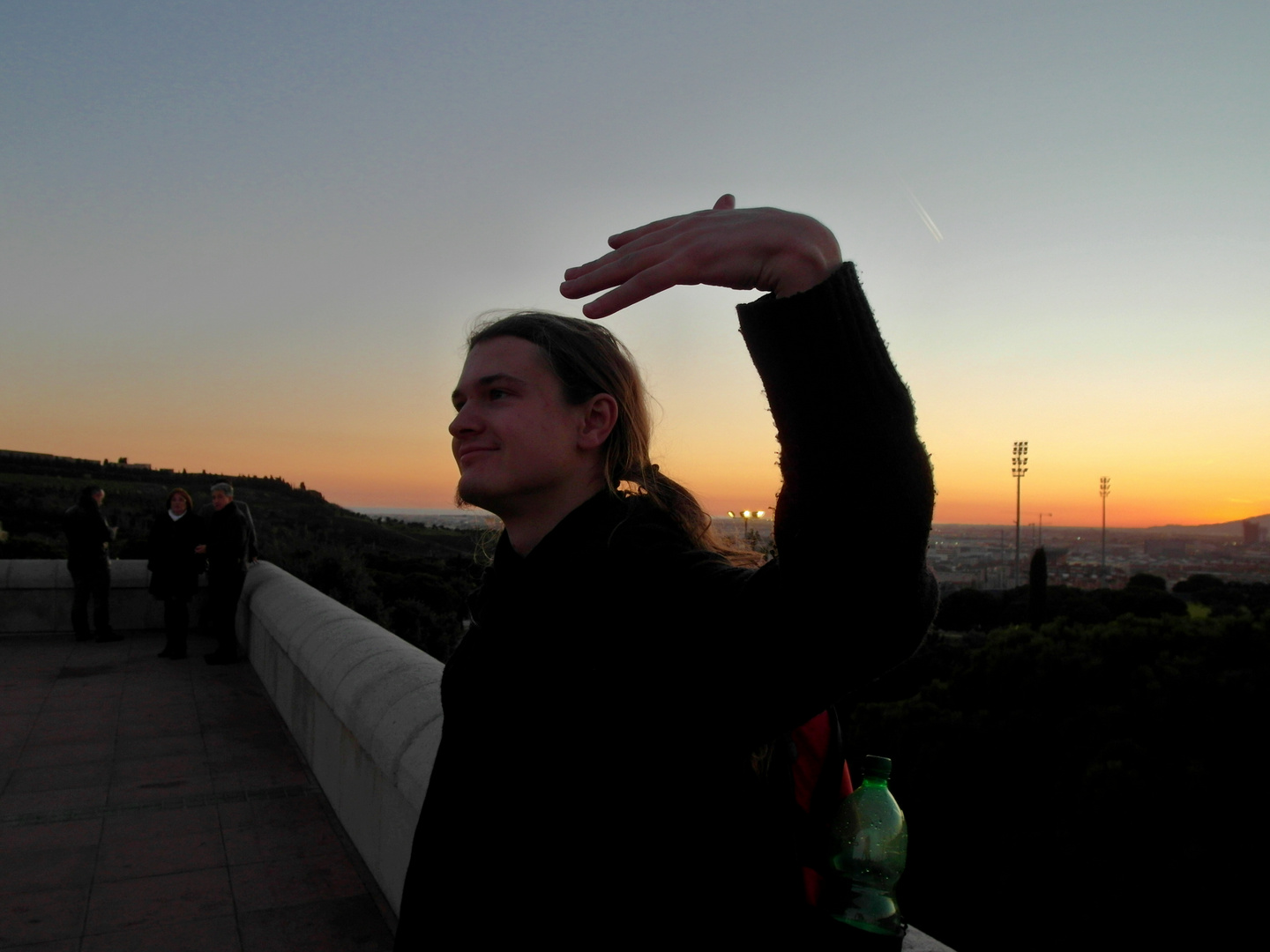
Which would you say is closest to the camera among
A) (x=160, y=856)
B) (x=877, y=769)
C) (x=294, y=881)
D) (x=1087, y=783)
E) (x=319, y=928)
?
(x=877, y=769)

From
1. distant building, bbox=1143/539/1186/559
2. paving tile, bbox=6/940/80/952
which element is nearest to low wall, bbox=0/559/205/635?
paving tile, bbox=6/940/80/952

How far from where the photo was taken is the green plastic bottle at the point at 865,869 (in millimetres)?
1088

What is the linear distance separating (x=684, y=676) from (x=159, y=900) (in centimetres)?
346

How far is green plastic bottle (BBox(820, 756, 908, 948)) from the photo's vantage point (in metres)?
1.09

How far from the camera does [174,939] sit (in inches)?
127

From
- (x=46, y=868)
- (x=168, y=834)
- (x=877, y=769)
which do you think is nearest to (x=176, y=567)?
(x=168, y=834)

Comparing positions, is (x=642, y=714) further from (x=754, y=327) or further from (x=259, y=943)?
(x=259, y=943)

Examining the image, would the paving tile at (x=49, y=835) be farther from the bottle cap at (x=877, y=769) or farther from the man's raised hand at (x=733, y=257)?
the man's raised hand at (x=733, y=257)

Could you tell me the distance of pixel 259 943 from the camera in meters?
3.20

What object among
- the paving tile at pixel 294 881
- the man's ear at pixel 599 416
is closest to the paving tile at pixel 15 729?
the paving tile at pixel 294 881

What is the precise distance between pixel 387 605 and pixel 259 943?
9825mm

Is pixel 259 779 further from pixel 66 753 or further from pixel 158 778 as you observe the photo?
pixel 66 753

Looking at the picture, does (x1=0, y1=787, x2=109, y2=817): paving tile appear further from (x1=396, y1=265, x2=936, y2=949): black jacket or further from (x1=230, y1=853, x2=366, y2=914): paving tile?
(x1=396, y1=265, x2=936, y2=949): black jacket

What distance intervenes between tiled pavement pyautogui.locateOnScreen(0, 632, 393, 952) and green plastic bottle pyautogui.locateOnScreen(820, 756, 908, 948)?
2.68 m
